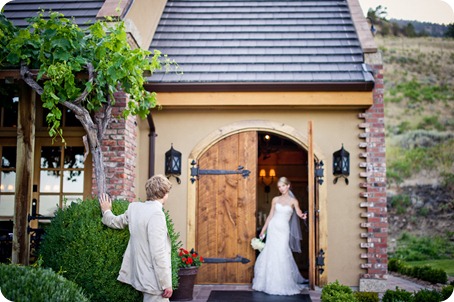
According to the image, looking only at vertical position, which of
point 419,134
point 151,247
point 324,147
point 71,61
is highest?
point 419,134

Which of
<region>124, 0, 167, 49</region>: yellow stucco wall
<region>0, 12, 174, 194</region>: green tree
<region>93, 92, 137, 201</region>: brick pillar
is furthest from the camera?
<region>124, 0, 167, 49</region>: yellow stucco wall

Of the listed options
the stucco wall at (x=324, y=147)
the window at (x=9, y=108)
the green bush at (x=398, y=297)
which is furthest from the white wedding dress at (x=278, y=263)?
the window at (x=9, y=108)

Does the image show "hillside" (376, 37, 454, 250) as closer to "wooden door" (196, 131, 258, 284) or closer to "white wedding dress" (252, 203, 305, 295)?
"white wedding dress" (252, 203, 305, 295)

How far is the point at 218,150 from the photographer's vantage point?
8.52 m

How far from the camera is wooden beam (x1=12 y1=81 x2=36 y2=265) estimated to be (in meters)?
6.76

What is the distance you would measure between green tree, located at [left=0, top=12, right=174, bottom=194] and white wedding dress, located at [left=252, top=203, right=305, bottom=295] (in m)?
2.88

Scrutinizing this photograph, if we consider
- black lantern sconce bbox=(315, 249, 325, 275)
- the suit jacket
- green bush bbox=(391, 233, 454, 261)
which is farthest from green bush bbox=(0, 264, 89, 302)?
green bush bbox=(391, 233, 454, 261)

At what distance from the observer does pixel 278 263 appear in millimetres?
8203

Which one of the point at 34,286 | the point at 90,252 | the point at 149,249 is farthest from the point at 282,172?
the point at 34,286

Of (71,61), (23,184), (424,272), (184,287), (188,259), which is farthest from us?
(424,272)

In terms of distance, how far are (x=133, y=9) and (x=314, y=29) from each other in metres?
3.30

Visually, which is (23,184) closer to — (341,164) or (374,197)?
(341,164)

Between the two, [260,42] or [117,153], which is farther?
[260,42]

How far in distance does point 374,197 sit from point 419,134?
54.1ft
